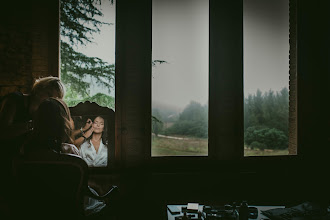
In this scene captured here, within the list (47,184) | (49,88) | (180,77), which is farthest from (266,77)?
(47,184)

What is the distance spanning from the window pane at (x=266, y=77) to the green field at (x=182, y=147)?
0.86ft

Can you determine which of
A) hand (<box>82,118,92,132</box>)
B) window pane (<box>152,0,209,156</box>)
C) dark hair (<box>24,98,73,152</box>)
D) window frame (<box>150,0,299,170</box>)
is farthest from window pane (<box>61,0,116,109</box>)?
dark hair (<box>24,98,73,152</box>)

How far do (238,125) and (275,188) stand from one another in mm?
1074

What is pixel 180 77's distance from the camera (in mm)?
3971

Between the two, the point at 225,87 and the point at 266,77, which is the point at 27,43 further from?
the point at 266,77

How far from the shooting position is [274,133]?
13.6 ft

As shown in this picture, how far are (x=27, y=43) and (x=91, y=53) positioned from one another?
0.83m

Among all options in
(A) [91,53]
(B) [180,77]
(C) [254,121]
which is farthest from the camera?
(C) [254,121]

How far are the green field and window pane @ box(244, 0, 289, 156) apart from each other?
0.26 meters

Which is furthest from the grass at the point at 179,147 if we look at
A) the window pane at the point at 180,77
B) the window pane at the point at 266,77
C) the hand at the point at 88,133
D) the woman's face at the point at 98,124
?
the hand at the point at 88,133

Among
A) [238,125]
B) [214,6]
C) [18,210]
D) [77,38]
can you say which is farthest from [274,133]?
[18,210]

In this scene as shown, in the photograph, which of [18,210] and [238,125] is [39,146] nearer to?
[18,210]

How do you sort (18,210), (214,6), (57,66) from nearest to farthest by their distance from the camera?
(18,210) < (57,66) < (214,6)

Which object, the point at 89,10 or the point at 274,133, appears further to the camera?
the point at 274,133
